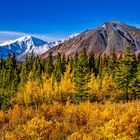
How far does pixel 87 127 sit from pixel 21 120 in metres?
8.79

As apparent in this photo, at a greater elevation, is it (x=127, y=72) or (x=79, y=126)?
(x=127, y=72)

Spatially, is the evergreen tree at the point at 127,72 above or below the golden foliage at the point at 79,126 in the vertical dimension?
above

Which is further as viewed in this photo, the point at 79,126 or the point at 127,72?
the point at 127,72

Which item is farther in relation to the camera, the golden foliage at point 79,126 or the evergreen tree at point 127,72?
the evergreen tree at point 127,72

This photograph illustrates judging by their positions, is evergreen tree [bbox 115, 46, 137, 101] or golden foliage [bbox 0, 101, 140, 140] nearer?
golden foliage [bbox 0, 101, 140, 140]

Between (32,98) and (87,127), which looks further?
(32,98)

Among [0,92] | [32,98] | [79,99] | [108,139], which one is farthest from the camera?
[32,98]

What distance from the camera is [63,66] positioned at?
10262 centimetres

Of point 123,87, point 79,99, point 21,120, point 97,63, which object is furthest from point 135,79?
point 97,63

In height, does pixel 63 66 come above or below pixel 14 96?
above

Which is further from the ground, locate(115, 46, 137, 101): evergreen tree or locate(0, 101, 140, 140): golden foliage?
locate(115, 46, 137, 101): evergreen tree

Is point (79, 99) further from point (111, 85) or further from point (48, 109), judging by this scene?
point (48, 109)

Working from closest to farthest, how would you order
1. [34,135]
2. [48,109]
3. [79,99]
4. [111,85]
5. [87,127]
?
[34,135] → [87,127] → [48,109] → [79,99] → [111,85]

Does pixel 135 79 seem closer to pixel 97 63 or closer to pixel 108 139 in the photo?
pixel 108 139
